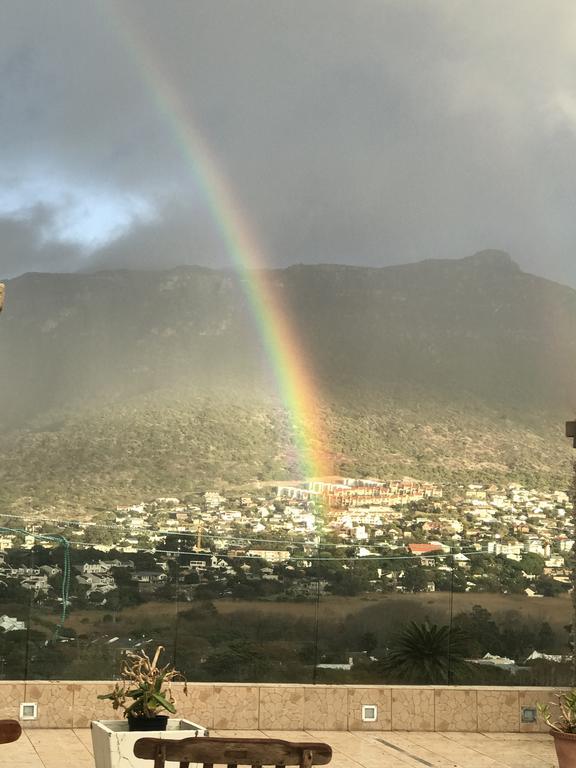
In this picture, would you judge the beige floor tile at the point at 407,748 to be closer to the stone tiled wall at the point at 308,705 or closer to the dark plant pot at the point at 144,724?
the stone tiled wall at the point at 308,705

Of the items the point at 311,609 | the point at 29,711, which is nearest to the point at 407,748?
the point at 311,609

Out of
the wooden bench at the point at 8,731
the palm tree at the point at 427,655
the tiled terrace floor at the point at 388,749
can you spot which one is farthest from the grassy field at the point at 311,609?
the wooden bench at the point at 8,731

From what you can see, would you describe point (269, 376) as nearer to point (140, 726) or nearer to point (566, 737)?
point (566, 737)

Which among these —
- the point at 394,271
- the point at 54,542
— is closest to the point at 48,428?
the point at 394,271

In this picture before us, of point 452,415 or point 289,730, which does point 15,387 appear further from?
point 289,730

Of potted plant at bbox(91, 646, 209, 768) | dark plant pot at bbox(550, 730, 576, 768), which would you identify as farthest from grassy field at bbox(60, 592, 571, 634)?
potted plant at bbox(91, 646, 209, 768)

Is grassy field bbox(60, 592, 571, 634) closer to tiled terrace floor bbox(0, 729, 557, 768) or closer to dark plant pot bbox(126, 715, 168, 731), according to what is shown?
tiled terrace floor bbox(0, 729, 557, 768)
